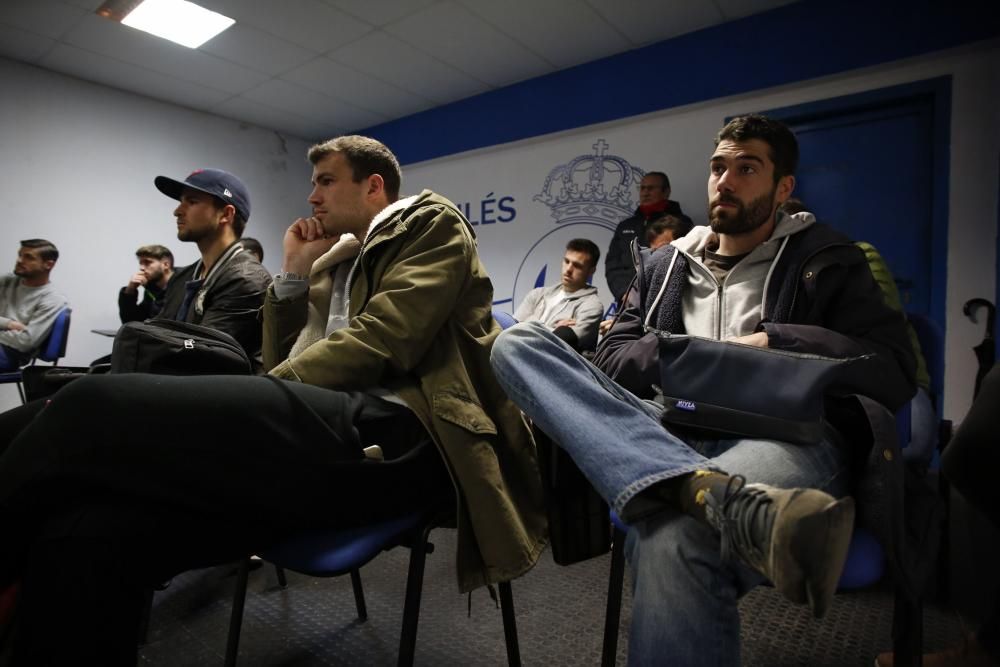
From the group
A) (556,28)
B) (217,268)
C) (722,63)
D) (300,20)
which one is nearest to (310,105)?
(300,20)

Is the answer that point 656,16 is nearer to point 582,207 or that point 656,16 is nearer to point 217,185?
point 582,207

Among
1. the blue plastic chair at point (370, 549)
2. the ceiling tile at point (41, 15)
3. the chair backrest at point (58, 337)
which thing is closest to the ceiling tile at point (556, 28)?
the ceiling tile at point (41, 15)

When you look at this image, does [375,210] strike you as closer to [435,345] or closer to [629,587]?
[435,345]

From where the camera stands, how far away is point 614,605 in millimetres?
1135

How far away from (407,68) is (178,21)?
1661mm

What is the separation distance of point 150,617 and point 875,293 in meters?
1.96

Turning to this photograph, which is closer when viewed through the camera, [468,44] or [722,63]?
[722,63]

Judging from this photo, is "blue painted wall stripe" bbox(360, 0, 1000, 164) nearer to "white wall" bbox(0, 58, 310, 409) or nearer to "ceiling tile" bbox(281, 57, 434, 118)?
"ceiling tile" bbox(281, 57, 434, 118)

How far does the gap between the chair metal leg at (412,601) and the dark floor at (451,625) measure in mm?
545

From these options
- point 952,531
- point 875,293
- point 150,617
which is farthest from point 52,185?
point 952,531

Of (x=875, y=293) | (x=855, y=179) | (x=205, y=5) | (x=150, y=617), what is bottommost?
(x=150, y=617)

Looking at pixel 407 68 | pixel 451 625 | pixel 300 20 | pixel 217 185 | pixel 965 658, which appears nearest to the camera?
pixel 965 658

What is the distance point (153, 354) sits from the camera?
1063 mm

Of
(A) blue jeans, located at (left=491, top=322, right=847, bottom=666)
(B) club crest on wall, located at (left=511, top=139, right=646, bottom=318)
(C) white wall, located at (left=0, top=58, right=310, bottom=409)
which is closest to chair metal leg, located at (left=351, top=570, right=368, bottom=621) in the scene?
(A) blue jeans, located at (left=491, top=322, right=847, bottom=666)
